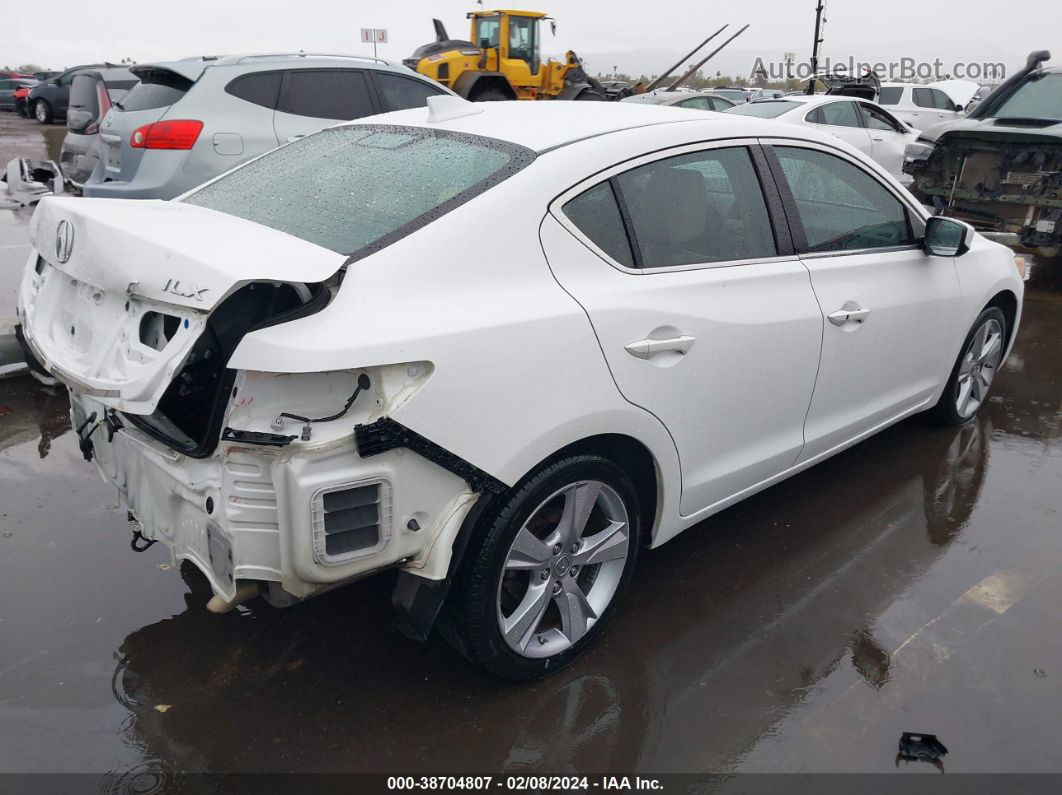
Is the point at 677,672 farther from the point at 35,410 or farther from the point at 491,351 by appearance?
the point at 35,410

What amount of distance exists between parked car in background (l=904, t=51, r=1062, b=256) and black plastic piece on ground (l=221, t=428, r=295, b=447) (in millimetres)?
7698

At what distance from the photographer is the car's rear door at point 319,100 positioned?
7.07 meters

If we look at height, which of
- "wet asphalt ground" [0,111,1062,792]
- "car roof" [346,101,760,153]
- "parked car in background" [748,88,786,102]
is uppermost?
"parked car in background" [748,88,786,102]

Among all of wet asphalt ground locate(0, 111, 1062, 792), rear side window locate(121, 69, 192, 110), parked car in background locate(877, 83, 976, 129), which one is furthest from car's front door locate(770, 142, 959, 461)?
parked car in background locate(877, 83, 976, 129)

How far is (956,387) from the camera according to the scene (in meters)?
4.48

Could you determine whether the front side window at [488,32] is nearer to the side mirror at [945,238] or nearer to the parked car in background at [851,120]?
the parked car in background at [851,120]

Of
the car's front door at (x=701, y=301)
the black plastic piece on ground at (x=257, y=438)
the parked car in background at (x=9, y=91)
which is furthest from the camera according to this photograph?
the parked car in background at (x=9, y=91)

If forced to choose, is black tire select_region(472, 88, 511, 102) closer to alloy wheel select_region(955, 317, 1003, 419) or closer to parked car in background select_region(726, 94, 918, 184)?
parked car in background select_region(726, 94, 918, 184)

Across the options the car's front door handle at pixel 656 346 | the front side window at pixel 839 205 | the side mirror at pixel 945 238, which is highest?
the front side window at pixel 839 205

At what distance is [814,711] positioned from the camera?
8.63 ft

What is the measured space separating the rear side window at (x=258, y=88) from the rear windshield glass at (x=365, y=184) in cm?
412

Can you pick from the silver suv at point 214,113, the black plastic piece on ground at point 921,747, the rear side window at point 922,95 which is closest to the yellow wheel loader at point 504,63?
the rear side window at point 922,95

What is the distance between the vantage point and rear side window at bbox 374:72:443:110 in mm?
7781

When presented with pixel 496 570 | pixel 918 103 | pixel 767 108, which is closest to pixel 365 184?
pixel 496 570
